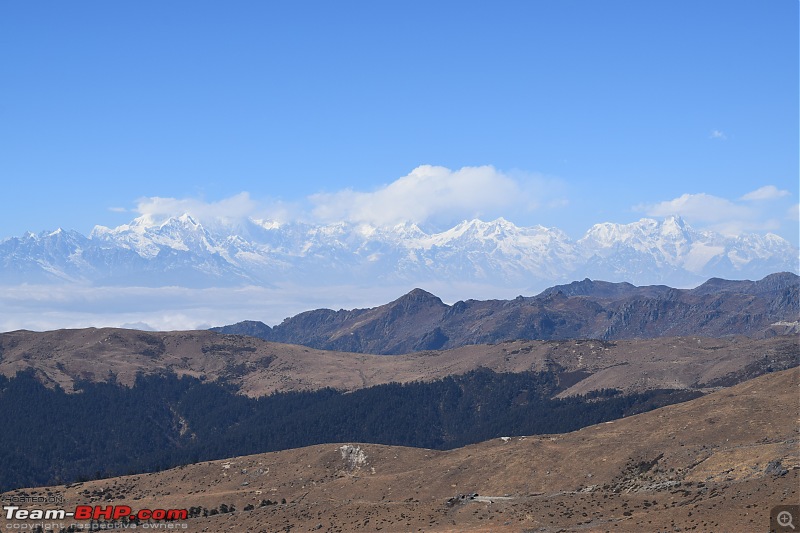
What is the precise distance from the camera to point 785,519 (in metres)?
87.8

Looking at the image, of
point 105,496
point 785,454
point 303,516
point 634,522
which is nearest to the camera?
point 634,522

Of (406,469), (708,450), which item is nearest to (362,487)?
(406,469)

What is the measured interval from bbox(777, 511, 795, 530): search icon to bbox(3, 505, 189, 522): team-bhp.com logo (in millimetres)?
79798

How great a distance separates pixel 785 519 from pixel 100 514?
95.4m

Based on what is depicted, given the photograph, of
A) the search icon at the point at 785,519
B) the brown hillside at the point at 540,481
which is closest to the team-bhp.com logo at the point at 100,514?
the brown hillside at the point at 540,481

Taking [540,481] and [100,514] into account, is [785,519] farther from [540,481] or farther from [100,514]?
[100,514]

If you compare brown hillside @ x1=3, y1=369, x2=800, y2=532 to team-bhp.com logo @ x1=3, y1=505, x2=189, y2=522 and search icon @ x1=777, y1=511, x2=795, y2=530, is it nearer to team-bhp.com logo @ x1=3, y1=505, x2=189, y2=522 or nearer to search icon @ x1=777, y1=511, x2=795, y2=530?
search icon @ x1=777, y1=511, x2=795, y2=530

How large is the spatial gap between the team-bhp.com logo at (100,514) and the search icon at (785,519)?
79.8 metres

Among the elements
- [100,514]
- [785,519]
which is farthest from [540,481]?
[100,514]

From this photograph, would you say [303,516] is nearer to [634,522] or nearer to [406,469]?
[406,469]

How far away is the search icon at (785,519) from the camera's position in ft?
284

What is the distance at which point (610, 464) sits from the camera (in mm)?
137250

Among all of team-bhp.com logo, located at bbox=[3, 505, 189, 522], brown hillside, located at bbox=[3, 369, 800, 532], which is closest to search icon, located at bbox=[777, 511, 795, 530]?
brown hillside, located at bbox=[3, 369, 800, 532]

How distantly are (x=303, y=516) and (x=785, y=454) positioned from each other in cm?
6334
